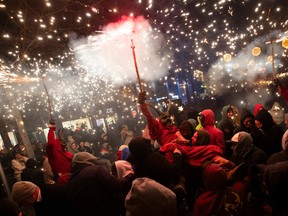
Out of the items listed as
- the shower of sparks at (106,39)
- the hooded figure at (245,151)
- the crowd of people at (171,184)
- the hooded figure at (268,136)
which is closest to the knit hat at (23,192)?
the crowd of people at (171,184)

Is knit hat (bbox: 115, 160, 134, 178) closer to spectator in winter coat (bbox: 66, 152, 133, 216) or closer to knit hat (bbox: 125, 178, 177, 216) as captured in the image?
spectator in winter coat (bbox: 66, 152, 133, 216)

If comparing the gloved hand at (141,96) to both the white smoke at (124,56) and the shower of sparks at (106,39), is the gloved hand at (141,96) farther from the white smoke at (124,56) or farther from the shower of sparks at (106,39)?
the white smoke at (124,56)

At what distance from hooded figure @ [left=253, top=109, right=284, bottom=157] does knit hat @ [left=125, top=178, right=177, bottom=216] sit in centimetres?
322

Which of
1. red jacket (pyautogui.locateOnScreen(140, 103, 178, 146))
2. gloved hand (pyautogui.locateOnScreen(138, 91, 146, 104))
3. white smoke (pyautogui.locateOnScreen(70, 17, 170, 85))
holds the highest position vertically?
white smoke (pyautogui.locateOnScreen(70, 17, 170, 85))

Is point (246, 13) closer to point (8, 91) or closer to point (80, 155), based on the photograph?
point (8, 91)

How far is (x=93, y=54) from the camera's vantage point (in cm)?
1797

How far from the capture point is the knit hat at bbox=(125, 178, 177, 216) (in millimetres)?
2062

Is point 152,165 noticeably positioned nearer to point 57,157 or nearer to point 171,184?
point 171,184

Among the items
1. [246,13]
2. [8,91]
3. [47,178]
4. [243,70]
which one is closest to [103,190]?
[47,178]

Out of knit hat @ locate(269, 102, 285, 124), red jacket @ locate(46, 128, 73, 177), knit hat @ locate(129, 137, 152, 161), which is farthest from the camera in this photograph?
knit hat @ locate(269, 102, 285, 124)

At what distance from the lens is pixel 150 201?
2074 mm

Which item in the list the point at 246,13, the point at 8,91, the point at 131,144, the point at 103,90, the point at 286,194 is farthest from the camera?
the point at 103,90

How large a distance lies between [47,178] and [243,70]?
2213 cm

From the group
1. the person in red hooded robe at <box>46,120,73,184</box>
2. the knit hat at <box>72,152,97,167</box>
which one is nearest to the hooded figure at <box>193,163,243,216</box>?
the knit hat at <box>72,152,97,167</box>
